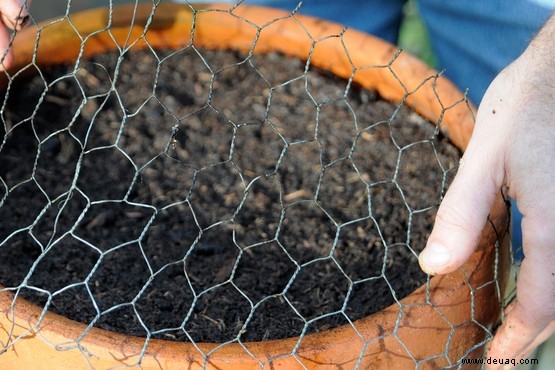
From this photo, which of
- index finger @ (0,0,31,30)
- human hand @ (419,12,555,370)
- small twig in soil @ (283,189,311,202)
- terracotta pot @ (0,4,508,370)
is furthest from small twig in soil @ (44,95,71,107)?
human hand @ (419,12,555,370)

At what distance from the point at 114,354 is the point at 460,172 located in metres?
0.38

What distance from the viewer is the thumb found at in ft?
2.53

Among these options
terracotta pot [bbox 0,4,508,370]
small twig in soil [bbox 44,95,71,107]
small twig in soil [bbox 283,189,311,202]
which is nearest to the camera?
terracotta pot [bbox 0,4,508,370]

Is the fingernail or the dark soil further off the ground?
the fingernail

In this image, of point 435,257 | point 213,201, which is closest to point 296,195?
point 213,201

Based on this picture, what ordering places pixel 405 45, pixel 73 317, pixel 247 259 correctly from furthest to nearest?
1. pixel 405 45
2. pixel 247 259
3. pixel 73 317

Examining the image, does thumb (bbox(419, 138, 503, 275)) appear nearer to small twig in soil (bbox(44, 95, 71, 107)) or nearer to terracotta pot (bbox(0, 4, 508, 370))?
terracotta pot (bbox(0, 4, 508, 370))

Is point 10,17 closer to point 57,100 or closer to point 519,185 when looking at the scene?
point 57,100

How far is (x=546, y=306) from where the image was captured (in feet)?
2.66

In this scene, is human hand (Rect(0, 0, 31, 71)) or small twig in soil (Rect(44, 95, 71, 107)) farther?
small twig in soil (Rect(44, 95, 71, 107))

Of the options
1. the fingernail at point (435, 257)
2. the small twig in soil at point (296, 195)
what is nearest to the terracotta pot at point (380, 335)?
the fingernail at point (435, 257)

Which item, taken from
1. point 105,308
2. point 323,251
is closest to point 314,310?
point 323,251

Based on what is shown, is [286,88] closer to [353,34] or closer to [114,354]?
[353,34]

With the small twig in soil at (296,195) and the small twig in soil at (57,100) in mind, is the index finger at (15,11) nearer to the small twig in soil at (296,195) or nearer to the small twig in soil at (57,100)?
the small twig in soil at (57,100)
